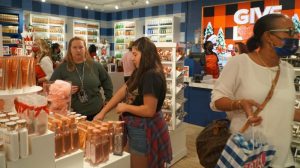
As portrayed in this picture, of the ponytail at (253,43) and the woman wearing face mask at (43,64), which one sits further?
the woman wearing face mask at (43,64)

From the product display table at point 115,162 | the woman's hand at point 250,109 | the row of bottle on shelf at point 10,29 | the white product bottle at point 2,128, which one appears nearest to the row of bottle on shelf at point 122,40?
the row of bottle on shelf at point 10,29

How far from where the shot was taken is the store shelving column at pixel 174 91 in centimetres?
412

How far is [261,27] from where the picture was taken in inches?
59.0

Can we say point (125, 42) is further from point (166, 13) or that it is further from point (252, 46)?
point (252, 46)

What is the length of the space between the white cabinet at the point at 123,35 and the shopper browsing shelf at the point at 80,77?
8.96 meters

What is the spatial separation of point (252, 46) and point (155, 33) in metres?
9.52

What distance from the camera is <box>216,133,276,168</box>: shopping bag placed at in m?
1.27

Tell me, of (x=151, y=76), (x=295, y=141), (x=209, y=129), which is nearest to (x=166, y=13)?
(x=295, y=141)

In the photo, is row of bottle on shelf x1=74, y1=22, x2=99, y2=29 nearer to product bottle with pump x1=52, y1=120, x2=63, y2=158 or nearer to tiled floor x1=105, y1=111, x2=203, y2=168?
tiled floor x1=105, y1=111, x2=203, y2=168

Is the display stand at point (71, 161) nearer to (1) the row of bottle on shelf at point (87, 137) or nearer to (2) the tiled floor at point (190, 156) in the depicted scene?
(1) the row of bottle on shelf at point (87, 137)

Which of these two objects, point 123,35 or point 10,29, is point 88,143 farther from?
point 123,35

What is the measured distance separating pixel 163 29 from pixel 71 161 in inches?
367

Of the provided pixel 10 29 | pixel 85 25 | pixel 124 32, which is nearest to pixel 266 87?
pixel 10 29

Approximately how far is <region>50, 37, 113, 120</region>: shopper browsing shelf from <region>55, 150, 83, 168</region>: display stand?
1.09 m
